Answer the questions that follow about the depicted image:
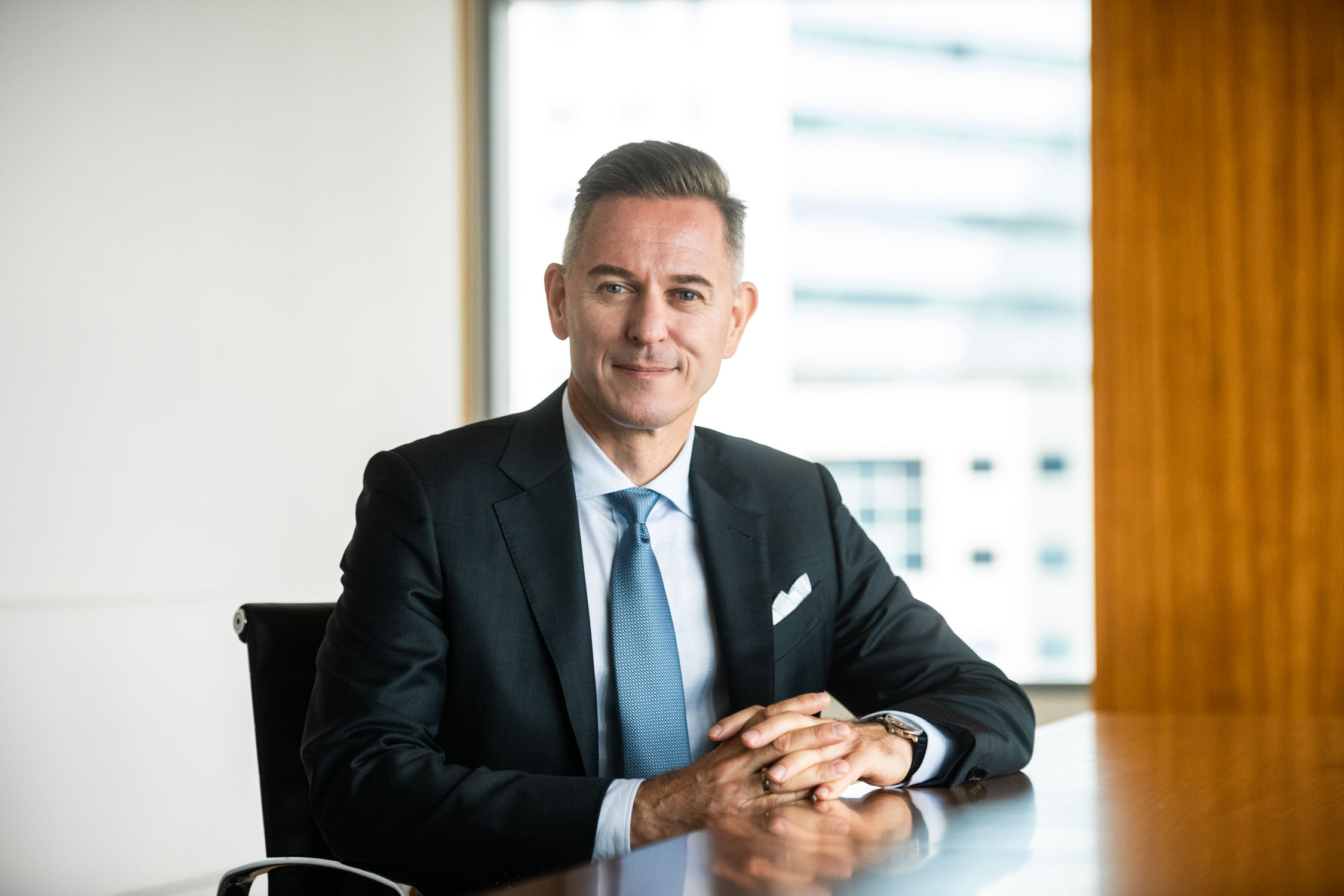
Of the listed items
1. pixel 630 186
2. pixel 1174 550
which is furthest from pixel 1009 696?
pixel 1174 550

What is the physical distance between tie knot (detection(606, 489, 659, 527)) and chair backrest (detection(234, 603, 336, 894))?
0.49 m

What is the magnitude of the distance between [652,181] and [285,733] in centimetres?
103

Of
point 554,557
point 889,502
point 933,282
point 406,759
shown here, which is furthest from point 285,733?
point 933,282

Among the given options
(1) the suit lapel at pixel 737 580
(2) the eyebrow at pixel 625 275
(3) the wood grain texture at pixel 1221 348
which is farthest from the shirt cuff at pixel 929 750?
(3) the wood grain texture at pixel 1221 348

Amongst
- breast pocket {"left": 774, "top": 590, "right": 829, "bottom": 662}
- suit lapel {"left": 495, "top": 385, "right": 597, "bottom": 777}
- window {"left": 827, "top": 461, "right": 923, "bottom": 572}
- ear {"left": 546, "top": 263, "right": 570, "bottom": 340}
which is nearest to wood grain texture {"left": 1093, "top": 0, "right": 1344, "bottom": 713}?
window {"left": 827, "top": 461, "right": 923, "bottom": 572}

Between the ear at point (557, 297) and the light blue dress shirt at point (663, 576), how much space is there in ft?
0.37

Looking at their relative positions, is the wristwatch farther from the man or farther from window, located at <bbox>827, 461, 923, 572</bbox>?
window, located at <bbox>827, 461, 923, 572</bbox>

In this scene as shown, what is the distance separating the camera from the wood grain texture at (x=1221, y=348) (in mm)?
3287

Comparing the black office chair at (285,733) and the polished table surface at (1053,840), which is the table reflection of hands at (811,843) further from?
the black office chair at (285,733)

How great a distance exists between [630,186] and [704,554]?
2.04 feet

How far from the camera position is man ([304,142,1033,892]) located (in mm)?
1322

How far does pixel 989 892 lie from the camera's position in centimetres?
93

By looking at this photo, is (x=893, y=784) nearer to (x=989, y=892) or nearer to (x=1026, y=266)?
(x=989, y=892)

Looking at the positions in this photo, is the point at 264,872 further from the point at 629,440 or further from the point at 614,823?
the point at 629,440
